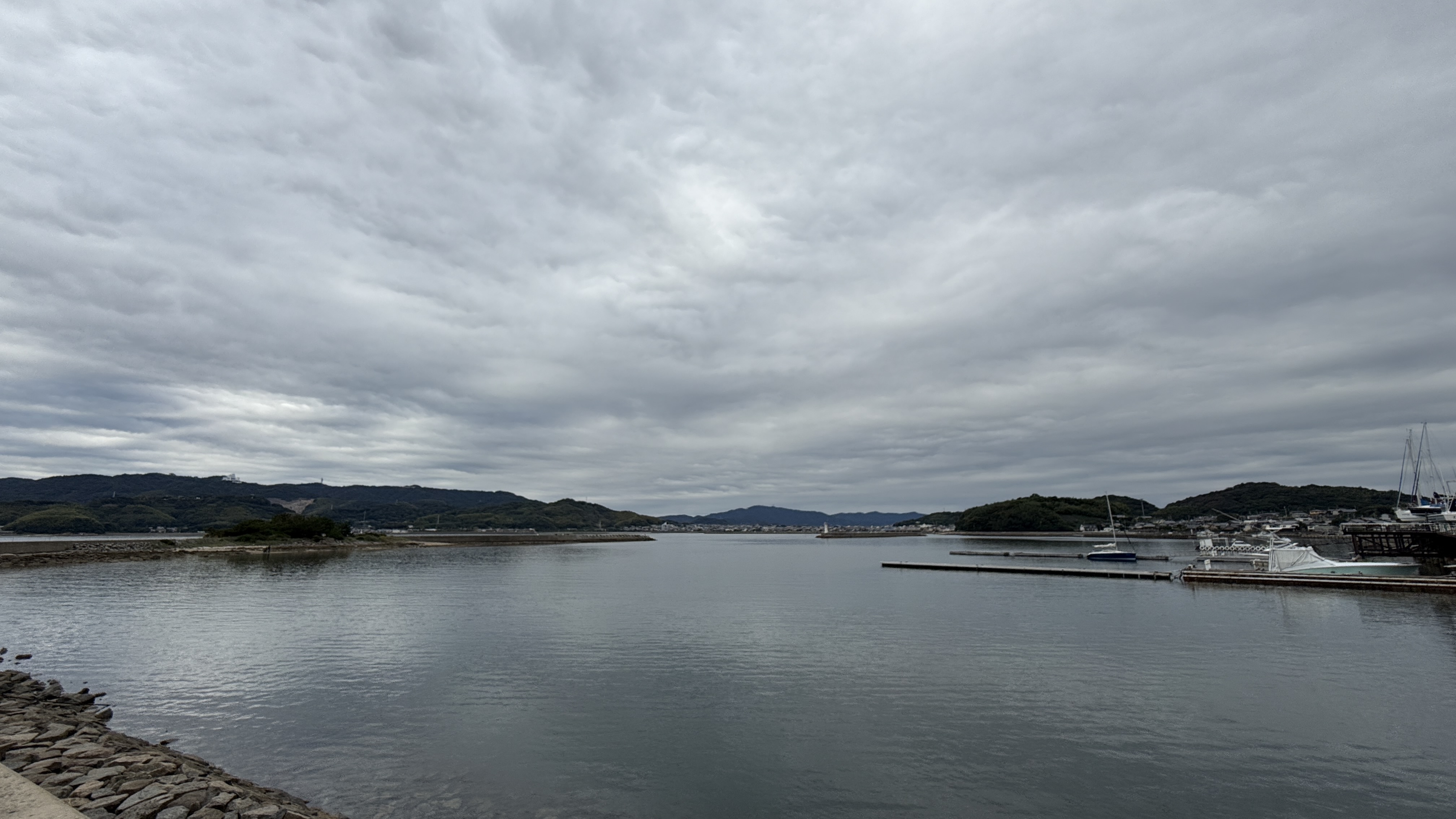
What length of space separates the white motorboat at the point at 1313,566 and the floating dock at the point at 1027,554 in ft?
106

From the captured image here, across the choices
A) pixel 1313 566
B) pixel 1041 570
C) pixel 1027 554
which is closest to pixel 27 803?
pixel 1041 570

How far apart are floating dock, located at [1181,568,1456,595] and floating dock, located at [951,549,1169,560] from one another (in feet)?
114

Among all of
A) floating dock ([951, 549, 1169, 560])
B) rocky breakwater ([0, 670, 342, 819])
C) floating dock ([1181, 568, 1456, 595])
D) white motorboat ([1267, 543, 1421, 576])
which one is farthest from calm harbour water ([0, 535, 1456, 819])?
floating dock ([951, 549, 1169, 560])

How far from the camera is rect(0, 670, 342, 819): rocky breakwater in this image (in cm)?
1200

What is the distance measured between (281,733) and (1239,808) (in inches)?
974

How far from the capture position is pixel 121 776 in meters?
13.7

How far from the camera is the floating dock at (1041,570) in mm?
70625

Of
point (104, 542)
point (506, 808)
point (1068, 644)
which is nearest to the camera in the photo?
point (506, 808)

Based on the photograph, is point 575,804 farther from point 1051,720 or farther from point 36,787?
point 1051,720

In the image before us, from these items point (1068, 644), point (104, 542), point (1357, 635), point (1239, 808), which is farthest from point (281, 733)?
point (104, 542)

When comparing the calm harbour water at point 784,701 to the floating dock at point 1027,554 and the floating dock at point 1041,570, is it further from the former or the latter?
the floating dock at point 1027,554

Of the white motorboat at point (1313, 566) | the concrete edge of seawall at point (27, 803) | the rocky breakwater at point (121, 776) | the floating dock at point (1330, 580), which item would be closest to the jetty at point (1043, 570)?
the floating dock at point (1330, 580)

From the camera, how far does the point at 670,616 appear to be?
142ft

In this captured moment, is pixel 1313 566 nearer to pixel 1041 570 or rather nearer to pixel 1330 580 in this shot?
pixel 1330 580
